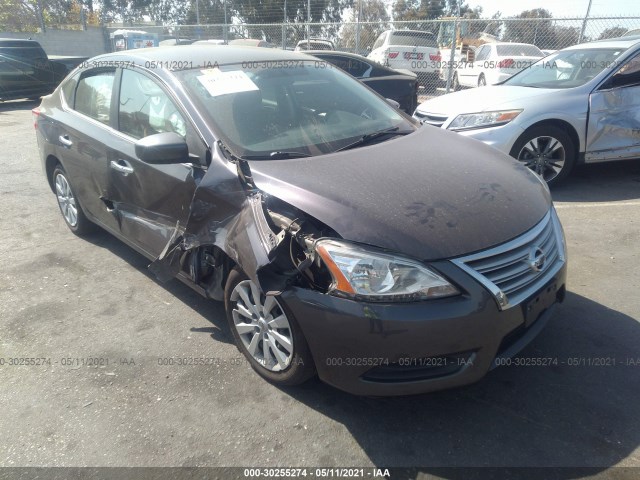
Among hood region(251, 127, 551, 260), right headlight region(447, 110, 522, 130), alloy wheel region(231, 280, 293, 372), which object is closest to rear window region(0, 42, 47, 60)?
right headlight region(447, 110, 522, 130)

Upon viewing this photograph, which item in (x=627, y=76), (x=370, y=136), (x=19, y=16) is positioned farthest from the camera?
(x=19, y=16)

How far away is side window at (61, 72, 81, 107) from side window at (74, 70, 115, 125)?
0.30 ft

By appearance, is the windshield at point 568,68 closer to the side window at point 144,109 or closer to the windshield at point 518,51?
the side window at point 144,109

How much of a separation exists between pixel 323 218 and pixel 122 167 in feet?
6.38

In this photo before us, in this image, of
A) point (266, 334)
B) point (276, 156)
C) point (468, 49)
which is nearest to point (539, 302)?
point (266, 334)

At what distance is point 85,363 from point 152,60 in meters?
2.12

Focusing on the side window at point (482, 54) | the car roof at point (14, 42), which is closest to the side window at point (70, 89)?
the car roof at point (14, 42)

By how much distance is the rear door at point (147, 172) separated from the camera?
10.2 ft

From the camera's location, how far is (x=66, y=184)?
15.7 ft

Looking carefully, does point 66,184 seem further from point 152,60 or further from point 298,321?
point 298,321

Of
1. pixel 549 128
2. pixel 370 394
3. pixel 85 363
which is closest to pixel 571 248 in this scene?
pixel 549 128

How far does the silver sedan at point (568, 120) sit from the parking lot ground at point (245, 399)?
2059 mm

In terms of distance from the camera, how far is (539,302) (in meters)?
2.56

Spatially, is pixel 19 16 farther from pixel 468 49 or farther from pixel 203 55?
pixel 203 55
